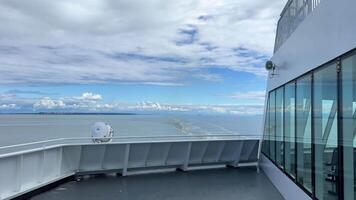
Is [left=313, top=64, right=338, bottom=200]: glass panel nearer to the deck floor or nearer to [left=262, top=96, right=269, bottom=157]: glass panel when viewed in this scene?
the deck floor

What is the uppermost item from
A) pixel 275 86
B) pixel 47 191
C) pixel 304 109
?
pixel 275 86

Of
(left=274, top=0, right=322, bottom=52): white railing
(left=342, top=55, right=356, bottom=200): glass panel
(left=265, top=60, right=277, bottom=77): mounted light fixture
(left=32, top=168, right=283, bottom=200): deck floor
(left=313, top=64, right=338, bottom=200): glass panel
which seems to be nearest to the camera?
(left=342, top=55, right=356, bottom=200): glass panel

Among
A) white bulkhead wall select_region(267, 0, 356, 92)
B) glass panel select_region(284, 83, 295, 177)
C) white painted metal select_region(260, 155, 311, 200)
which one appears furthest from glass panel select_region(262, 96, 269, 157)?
white bulkhead wall select_region(267, 0, 356, 92)

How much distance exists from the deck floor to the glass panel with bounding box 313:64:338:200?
2340 mm

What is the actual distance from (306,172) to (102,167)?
480cm

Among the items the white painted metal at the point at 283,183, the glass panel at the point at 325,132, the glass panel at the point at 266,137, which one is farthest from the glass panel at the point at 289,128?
the glass panel at the point at 266,137

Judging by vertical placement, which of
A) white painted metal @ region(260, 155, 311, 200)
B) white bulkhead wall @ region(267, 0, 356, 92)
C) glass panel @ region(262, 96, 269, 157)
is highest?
white bulkhead wall @ region(267, 0, 356, 92)

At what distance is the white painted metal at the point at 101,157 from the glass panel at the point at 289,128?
3.15 m

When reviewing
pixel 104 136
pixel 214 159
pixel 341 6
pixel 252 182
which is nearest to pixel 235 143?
pixel 214 159

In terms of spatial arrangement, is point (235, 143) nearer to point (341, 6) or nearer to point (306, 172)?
point (306, 172)

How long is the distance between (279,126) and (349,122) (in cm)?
439

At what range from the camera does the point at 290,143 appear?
6.06 m

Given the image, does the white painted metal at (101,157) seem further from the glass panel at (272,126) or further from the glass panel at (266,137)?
the glass panel at (272,126)

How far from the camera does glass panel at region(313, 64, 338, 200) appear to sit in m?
3.54
